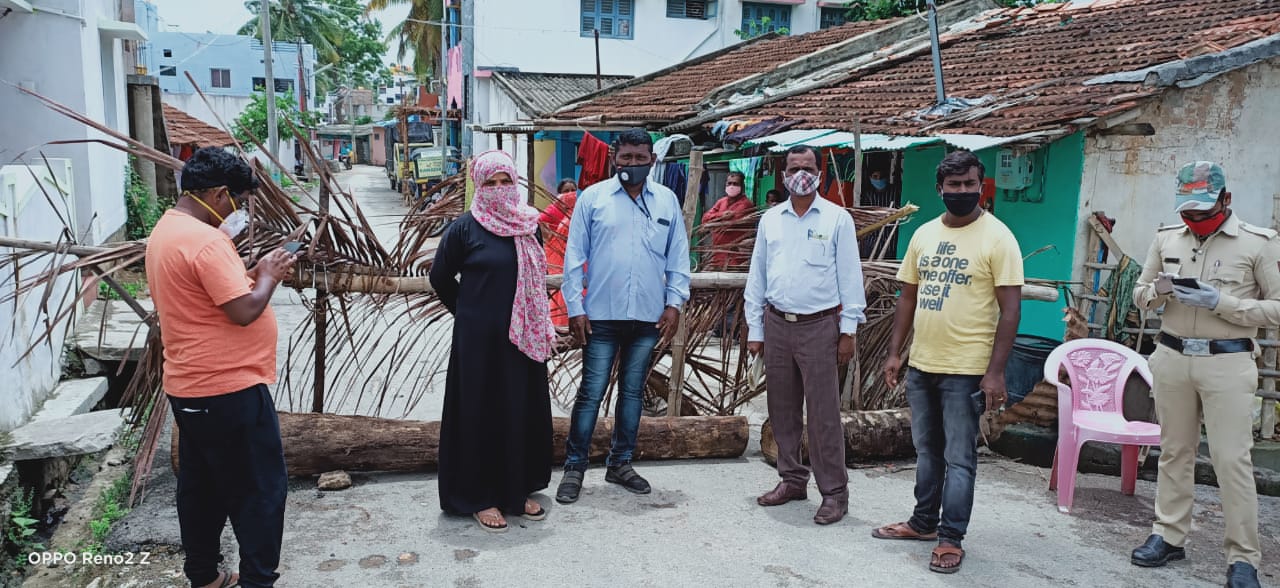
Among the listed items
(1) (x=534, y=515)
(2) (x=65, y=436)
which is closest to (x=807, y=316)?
(1) (x=534, y=515)

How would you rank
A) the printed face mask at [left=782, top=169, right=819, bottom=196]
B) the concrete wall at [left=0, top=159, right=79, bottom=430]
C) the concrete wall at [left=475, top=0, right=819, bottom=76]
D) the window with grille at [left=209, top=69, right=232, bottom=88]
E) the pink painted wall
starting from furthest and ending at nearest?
the pink painted wall
the window with grille at [left=209, top=69, right=232, bottom=88]
the concrete wall at [left=475, top=0, right=819, bottom=76]
the concrete wall at [left=0, top=159, right=79, bottom=430]
the printed face mask at [left=782, top=169, right=819, bottom=196]

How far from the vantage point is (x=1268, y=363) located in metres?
6.21

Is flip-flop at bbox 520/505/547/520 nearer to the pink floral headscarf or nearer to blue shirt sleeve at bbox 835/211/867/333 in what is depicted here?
the pink floral headscarf

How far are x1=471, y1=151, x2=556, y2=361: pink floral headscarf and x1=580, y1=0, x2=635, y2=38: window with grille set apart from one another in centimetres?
2001

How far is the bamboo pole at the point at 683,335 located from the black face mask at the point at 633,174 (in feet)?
2.59

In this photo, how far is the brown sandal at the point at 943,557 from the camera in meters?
4.05

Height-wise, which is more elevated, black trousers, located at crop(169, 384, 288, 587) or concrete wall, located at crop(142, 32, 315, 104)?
concrete wall, located at crop(142, 32, 315, 104)

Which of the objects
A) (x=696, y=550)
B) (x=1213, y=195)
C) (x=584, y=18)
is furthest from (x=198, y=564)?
(x=584, y=18)

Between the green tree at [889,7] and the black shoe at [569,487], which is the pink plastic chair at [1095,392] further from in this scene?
the green tree at [889,7]

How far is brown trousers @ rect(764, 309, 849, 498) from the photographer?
450 centimetres

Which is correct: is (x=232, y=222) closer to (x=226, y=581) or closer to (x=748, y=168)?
(x=226, y=581)

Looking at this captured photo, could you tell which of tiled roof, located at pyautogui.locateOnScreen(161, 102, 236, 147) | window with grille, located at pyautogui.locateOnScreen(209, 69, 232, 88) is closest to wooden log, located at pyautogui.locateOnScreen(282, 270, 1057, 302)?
tiled roof, located at pyautogui.locateOnScreen(161, 102, 236, 147)

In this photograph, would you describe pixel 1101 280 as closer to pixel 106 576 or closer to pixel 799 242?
pixel 799 242

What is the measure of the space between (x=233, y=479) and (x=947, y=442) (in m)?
2.84
